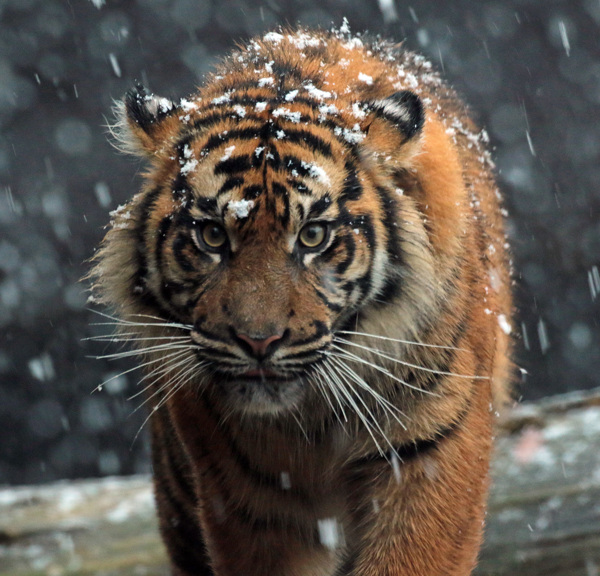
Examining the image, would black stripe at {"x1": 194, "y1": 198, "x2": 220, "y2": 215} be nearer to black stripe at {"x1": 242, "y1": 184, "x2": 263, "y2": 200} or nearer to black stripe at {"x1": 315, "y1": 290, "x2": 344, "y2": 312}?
black stripe at {"x1": 242, "y1": 184, "x2": 263, "y2": 200}

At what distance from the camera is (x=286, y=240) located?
85.4 inches

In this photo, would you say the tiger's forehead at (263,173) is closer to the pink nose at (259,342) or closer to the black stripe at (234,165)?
the black stripe at (234,165)

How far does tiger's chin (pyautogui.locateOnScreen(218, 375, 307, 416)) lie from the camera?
7.26 ft

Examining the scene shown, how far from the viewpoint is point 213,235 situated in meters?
2.24

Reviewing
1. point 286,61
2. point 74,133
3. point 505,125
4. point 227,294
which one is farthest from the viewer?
point 505,125

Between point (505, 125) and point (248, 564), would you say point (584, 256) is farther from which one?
point (248, 564)

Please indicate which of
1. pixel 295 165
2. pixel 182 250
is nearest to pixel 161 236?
pixel 182 250

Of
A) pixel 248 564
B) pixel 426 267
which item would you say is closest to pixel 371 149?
pixel 426 267

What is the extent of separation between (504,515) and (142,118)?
2.26 m

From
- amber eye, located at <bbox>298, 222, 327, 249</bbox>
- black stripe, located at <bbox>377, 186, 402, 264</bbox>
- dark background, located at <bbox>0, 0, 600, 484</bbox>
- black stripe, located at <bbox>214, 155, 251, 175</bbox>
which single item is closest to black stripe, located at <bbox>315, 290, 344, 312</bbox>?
amber eye, located at <bbox>298, 222, 327, 249</bbox>

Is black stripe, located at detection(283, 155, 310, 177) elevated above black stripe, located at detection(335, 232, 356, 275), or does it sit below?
above

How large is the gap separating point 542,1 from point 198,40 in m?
3.43

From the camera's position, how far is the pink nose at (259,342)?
207 cm

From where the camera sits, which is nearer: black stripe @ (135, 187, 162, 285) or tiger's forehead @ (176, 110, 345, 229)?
tiger's forehead @ (176, 110, 345, 229)
